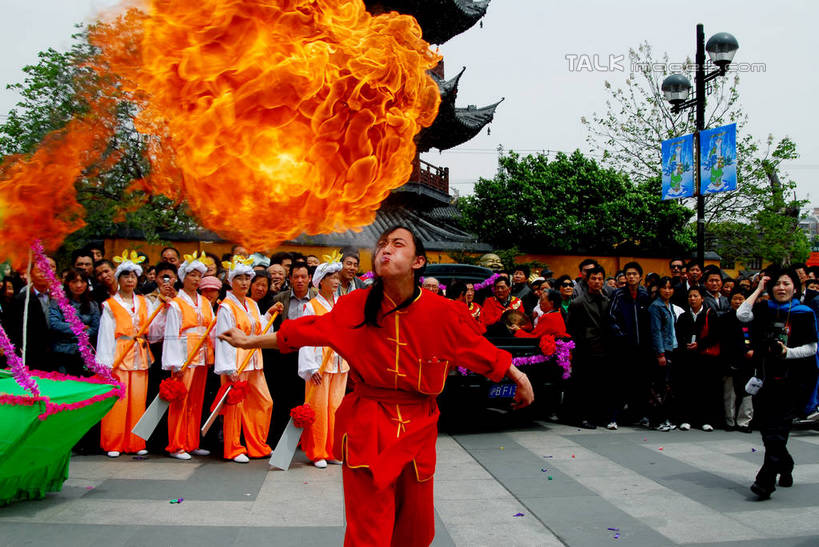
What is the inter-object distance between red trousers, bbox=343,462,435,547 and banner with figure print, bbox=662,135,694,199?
371 inches

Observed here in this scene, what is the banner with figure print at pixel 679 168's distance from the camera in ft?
36.8

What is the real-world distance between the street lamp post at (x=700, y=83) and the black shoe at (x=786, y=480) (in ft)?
17.2

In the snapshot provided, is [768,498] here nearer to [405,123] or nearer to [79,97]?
[405,123]

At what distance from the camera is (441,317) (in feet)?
10.5

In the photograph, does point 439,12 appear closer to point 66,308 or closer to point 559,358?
point 559,358

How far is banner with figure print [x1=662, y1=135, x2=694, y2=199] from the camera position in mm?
11227

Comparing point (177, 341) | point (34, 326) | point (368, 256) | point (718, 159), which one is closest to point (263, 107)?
point (177, 341)

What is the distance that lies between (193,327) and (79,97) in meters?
2.26

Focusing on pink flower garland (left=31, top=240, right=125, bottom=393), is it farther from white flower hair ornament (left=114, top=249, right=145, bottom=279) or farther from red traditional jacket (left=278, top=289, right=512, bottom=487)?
red traditional jacket (left=278, top=289, right=512, bottom=487)

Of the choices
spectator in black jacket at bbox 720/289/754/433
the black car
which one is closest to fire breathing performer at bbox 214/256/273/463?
the black car

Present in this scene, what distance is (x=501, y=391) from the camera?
7648 mm

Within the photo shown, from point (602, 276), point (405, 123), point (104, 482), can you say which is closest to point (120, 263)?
point (104, 482)

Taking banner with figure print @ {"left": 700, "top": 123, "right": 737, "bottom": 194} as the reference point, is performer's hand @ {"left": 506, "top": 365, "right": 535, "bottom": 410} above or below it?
below

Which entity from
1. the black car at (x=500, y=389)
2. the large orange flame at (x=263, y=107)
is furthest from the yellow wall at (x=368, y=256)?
the large orange flame at (x=263, y=107)
